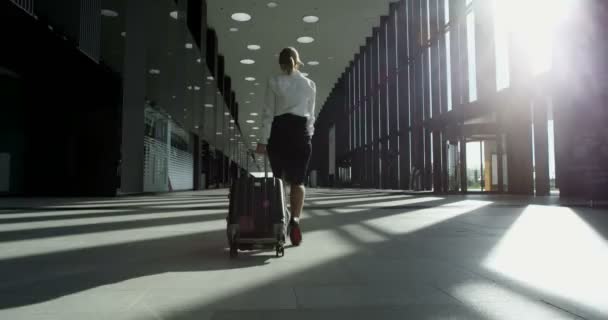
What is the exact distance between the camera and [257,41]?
19.0 m

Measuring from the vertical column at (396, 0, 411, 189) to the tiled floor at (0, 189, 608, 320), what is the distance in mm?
13884

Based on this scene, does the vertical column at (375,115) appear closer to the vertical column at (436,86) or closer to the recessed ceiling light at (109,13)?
the vertical column at (436,86)

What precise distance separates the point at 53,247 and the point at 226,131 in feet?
83.7

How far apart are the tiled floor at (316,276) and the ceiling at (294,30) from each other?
12.1 meters

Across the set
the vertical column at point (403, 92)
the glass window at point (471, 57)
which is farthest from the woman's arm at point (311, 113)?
the vertical column at point (403, 92)

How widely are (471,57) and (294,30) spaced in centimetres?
769

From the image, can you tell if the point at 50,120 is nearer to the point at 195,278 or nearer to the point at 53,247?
the point at 53,247

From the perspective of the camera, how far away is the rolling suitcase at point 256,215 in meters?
2.35

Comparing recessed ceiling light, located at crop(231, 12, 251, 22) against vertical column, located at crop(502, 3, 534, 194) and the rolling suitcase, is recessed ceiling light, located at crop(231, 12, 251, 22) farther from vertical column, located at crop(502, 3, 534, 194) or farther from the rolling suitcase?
the rolling suitcase

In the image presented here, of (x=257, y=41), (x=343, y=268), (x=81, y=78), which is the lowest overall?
(x=343, y=268)

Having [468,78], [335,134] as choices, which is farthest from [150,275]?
[335,134]

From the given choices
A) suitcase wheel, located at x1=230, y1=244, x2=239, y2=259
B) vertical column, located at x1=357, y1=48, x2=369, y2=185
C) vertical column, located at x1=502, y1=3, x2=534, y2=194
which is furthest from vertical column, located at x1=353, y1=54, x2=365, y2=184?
suitcase wheel, located at x1=230, y1=244, x2=239, y2=259

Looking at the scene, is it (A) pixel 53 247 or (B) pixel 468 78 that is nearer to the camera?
(A) pixel 53 247

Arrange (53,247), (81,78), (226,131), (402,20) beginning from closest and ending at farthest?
(53,247) → (81,78) → (402,20) → (226,131)
